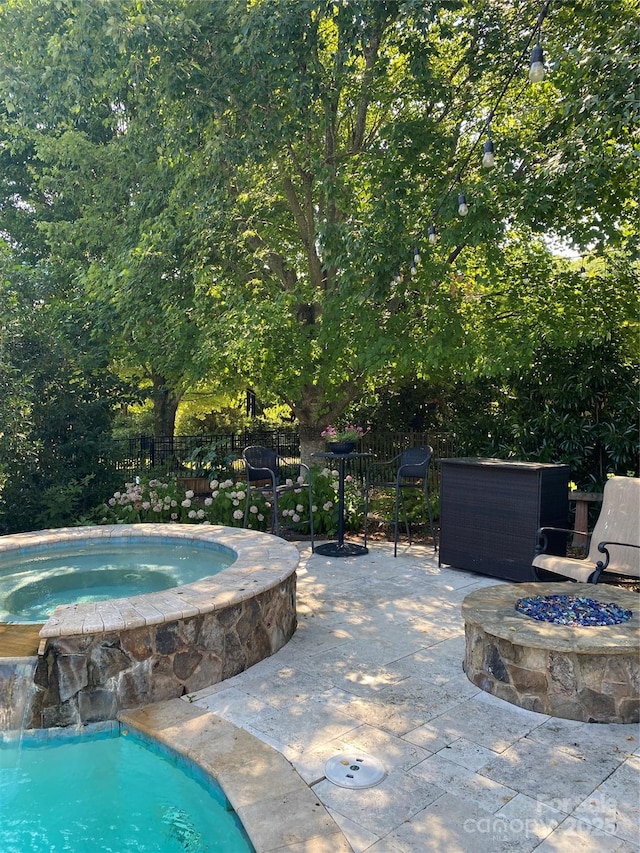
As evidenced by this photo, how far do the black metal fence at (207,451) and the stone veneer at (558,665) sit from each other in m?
3.13

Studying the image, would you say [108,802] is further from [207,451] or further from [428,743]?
[207,451]

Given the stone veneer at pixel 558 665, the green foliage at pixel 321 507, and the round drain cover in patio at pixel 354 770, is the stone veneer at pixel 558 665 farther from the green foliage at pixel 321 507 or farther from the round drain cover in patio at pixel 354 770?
the green foliage at pixel 321 507

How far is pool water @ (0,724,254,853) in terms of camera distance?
204cm

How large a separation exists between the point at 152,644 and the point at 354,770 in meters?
1.18

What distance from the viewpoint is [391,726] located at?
2637 mm

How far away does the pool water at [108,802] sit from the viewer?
2.04m

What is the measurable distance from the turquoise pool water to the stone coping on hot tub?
0.07m

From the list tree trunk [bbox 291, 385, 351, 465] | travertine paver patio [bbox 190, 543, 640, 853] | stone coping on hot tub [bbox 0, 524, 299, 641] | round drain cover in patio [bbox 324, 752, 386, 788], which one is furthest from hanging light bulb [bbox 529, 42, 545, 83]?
tree trunk [bbox 291, 385, 351, 465]

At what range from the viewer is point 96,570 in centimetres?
459

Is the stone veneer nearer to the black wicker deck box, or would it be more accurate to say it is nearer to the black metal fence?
the black wicker deck box

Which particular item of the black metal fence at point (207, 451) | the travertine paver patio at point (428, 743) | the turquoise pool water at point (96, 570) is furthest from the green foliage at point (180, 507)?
the travertine paver patio at point (428, 743)

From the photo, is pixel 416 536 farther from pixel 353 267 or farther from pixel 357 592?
pixel 353 267

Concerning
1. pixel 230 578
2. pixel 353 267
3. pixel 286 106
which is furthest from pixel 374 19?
pixel 230 578

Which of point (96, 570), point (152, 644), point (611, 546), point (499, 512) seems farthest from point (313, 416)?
point (152, 644)
